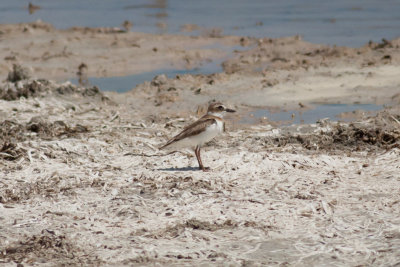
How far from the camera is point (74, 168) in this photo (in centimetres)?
996

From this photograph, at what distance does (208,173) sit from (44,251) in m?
3.00

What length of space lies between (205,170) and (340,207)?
81.1 inches

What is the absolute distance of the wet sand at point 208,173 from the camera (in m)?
7.34

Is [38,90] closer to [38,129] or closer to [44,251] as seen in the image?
[38,129]

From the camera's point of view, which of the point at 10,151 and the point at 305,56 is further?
the point at 305,56

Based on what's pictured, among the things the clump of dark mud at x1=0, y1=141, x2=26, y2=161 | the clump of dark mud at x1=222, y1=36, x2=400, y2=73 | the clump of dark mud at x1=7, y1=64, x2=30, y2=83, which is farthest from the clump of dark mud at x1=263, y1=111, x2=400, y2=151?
the clump of dark mud at x1=7, y1=64, x2=30, y2=83

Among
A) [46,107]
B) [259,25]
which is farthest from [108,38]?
[46,107]

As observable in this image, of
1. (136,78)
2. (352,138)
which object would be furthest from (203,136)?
(136,78)

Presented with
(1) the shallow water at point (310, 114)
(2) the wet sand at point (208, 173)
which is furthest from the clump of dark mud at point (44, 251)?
(1) the shallow water at point (310, 114)

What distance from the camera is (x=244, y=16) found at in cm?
2409

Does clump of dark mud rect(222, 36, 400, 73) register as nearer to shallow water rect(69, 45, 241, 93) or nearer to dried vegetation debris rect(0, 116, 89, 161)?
shallow water rect(69, 45, 241, 93)

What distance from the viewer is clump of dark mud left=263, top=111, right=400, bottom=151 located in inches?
422

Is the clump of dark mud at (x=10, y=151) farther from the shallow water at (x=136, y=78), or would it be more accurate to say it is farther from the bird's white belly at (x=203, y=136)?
the shallow water at (x=136, y=78)

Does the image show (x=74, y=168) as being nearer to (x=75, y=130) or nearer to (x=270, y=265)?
(x=75, y=130)
